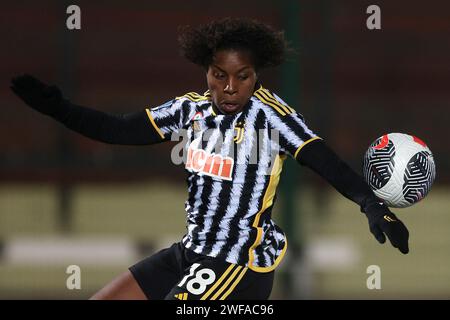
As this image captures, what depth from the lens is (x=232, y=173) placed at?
3.26m

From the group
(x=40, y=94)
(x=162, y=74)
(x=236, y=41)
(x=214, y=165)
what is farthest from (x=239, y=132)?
(x=162, y=74)

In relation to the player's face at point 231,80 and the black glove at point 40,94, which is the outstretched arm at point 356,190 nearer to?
the player's face at point 231,80

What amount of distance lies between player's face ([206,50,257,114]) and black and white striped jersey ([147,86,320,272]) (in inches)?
1.9

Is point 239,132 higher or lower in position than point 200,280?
higher

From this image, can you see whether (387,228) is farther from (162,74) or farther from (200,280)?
(162,74)

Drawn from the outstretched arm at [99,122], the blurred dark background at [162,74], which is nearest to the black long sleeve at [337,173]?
the outstretched arm at [99,122]

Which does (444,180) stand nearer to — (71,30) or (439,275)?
(439,275)

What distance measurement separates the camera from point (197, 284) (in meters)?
3.17

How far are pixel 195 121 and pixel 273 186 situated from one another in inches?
15.2

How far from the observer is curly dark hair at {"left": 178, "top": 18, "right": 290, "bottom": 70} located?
334 cm

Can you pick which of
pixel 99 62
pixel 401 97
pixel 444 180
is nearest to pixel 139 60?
pixel 99 62

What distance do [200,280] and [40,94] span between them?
956 millimetres

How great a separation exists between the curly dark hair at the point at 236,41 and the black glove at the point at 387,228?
745 millimetres

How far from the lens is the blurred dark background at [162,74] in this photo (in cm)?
675
